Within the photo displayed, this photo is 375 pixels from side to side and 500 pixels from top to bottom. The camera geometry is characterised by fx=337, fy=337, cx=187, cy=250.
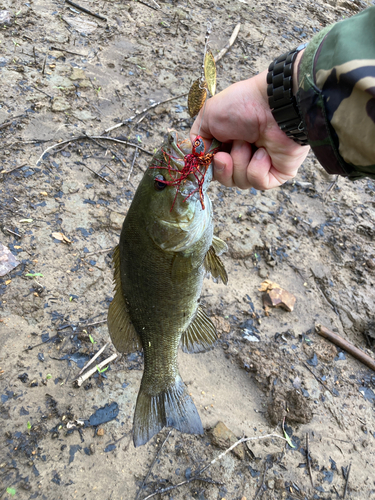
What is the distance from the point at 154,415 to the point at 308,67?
82.6 inches

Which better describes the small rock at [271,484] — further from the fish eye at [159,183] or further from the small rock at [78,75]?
the small rock at [78,75]

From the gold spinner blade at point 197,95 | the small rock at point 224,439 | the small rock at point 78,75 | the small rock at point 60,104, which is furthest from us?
the small rock at point 78,75

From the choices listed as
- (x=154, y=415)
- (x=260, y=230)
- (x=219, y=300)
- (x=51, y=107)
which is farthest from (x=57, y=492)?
(x=51, y=107)

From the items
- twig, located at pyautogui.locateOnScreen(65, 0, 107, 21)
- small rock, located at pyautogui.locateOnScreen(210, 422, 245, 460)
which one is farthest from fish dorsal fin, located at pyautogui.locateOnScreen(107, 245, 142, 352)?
twig, located at pyautogui.locateOnScreen(65, 0, 107, 21)

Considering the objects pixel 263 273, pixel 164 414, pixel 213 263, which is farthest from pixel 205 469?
pixel 263 273

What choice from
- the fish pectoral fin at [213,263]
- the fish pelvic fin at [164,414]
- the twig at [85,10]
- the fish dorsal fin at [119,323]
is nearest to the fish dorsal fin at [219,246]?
the fish pectoral fin at [213,263]

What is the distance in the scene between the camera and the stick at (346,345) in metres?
3.35

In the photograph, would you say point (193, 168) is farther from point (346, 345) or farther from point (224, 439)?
point (346, 345)

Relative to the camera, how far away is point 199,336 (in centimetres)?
234

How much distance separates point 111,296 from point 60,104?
2933mm

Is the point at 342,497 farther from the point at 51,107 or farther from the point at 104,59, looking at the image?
the point at 104,59

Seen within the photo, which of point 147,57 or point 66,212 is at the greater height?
point 147,57

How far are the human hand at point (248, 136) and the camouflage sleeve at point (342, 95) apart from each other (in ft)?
1.11

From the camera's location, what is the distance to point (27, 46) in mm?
5148
